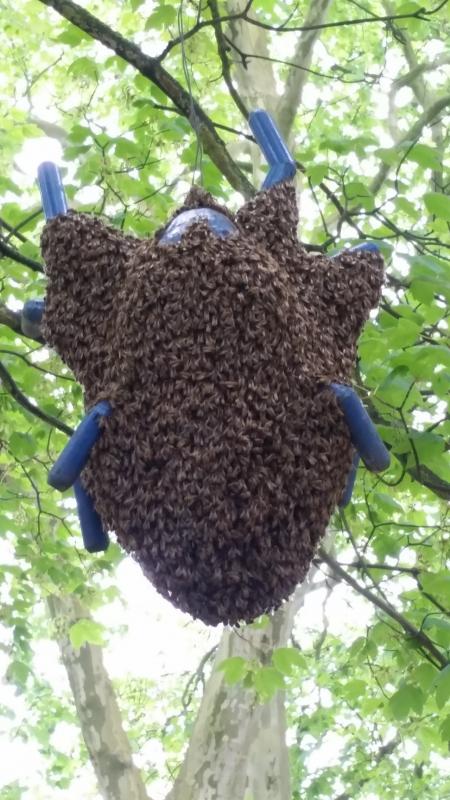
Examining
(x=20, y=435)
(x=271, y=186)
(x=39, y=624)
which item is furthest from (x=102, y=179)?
(x=39, y=624)

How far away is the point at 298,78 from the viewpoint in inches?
147

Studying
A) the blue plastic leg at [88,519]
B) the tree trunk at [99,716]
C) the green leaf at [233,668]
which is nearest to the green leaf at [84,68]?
the green leaf at [233,668]

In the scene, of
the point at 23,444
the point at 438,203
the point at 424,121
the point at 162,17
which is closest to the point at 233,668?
the point at 23,444

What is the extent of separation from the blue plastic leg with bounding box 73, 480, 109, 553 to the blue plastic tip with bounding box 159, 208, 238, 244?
0.31 meters

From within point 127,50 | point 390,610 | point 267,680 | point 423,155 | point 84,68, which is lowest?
point 267,680

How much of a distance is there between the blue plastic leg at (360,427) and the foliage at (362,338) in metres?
0.52

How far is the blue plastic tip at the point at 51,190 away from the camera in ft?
4.19

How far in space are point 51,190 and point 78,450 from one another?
364mm

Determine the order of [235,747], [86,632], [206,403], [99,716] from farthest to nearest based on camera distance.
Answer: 1. [99,716]
2. [235,747]
3. [86,632]
4. [206,403]

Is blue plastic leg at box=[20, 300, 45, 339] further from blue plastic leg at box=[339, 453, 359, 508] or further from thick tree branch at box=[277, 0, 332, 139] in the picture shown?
thick tree branch at box=[277, 0, 332, 139]

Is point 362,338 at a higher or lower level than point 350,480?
higher

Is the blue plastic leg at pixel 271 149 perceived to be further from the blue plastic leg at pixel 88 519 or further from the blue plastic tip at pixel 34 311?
the blue plastic leg at pixel 88 519

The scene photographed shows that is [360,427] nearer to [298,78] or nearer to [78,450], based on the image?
[78,450]

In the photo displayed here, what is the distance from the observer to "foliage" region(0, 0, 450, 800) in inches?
85.2
